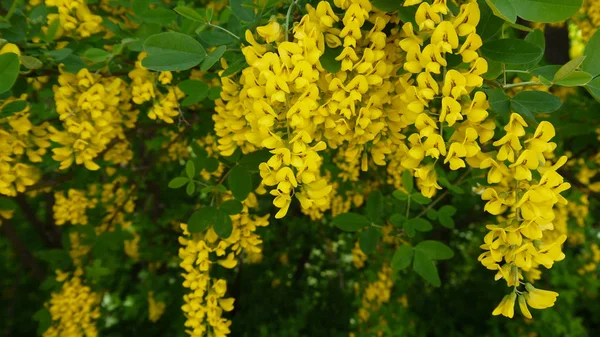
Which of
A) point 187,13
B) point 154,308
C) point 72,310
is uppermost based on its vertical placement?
point 187,13

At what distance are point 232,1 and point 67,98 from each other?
0.56 metres

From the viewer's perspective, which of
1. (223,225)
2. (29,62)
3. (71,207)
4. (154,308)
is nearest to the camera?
(29,62)

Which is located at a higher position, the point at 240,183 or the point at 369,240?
the point at 240,183

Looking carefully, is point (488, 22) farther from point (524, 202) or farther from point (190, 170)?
point (190, 170)

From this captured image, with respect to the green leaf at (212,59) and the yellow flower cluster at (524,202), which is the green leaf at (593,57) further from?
the green leaf at (212,59)

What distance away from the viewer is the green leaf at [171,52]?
0.91 metres

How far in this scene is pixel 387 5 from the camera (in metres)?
0.79

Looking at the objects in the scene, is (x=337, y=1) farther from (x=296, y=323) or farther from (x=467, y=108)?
(x=296, y=323)

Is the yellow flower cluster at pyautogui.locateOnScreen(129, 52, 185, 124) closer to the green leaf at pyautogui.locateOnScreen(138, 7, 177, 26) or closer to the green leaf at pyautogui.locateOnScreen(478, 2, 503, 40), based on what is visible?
the green leaf at pyautogui.locateOnScreen(138, 7, 177, 26)

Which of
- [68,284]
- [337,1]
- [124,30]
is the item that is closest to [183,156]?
[68,284]

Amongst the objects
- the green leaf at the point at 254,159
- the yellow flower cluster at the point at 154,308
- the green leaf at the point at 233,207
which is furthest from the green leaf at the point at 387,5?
the yellow flower cluster at the point at 154,308

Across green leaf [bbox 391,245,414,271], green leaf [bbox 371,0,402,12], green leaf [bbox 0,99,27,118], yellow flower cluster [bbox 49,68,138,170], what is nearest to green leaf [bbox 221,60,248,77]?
green leaf [bbox 371,0,402,12]

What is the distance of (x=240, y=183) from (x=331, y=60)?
0.55 m

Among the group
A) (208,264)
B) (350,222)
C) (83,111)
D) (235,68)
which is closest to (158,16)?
(83,111)
